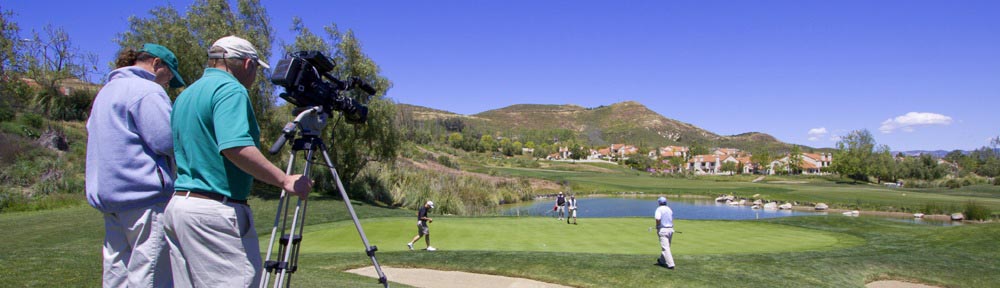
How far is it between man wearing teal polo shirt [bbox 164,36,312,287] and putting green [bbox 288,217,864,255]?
11.5 meters

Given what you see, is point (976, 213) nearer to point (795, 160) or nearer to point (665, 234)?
point (665, 234)

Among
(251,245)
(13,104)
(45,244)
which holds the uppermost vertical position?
(13,104)

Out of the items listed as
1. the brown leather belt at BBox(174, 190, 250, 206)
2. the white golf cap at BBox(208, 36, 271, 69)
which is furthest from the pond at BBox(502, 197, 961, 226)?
the brown leather belt at BBox(174, 190, 250, 206)

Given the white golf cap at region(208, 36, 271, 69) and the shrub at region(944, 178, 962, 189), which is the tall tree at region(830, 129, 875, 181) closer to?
the shrub at region(944, 178, 962, 189)

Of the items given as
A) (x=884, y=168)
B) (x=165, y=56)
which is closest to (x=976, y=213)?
(x=165, y=56)

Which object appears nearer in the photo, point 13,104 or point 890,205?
point 13,104

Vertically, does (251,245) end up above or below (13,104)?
below

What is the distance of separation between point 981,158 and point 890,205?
100361mm

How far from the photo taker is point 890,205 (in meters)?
42.8

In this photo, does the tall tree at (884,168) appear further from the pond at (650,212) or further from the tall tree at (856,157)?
the pond at (650,212)

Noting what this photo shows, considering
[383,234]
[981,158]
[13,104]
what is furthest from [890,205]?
[981,158]

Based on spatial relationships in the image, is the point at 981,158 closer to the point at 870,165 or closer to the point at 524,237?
the point at 870,165

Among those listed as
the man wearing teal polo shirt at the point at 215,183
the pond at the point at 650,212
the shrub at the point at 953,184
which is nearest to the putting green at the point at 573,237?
the man wearing teal polo shirt at the point at 215,183

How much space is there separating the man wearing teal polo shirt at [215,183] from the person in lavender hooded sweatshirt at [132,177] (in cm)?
29
